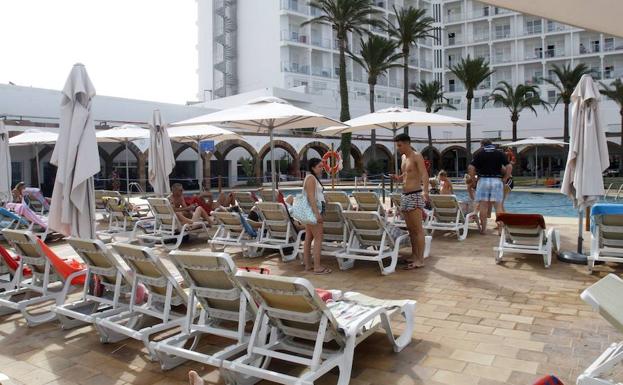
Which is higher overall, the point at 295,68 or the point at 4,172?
the point at 295,68

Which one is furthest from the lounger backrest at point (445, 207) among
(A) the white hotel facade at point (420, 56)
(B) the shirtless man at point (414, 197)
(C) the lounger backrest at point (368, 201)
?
(A) the white hotel facade at point (420, 56)

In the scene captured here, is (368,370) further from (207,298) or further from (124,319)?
(124,319)

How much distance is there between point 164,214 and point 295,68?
37.3 meters

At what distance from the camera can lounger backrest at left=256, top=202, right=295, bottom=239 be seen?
21.6 feet

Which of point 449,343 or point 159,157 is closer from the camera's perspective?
point 449,343

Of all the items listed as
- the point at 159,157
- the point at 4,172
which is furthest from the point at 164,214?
the point at 4,172

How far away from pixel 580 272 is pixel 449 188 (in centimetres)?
451

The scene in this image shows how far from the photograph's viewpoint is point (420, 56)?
52.7m

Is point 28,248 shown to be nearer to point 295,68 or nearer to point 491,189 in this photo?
point 491,189

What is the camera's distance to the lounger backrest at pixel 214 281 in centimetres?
313

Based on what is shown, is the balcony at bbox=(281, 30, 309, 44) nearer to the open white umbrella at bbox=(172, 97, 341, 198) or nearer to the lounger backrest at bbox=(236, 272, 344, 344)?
the open white umbrella at bbox=(172, 97, 341, 198)

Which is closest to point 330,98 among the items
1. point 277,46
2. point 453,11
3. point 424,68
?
point 277,46

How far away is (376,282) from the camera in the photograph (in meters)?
5.41

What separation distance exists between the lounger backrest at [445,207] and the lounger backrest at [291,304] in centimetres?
527
